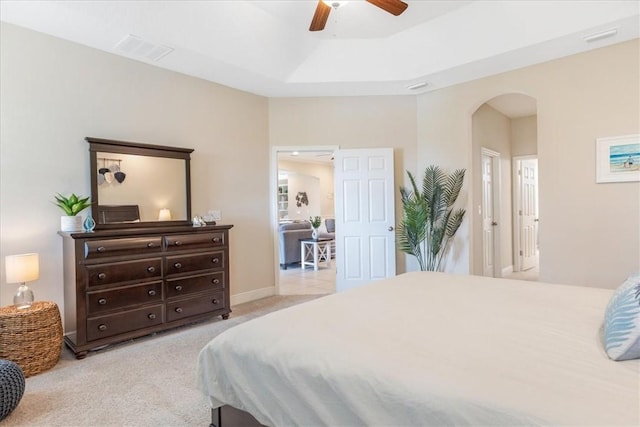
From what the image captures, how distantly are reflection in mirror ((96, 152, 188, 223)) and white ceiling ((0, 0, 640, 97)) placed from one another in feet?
3.46

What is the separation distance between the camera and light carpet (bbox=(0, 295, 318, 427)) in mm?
2092

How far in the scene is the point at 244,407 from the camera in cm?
157

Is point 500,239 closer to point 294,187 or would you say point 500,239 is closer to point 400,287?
point 400,287

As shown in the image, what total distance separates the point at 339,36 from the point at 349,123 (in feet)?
3.85


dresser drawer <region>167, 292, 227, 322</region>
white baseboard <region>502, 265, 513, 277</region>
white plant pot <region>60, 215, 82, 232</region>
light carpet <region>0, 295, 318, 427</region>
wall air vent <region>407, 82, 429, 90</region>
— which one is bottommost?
light carpet <region>0, 295, 318, 427</region>

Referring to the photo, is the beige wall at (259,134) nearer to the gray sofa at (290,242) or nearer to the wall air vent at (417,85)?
the wall air vent at (417,85)

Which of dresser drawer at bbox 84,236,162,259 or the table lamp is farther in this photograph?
dresser drawer at bbox 84,236,162,259

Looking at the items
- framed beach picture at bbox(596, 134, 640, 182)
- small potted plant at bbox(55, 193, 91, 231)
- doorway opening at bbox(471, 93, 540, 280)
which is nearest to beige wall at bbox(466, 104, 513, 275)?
doorway opening at bbox(471, 93, 540, 280)

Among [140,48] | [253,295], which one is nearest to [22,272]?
[140,48]

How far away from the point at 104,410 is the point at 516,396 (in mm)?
2264

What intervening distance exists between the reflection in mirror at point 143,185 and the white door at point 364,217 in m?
2.07

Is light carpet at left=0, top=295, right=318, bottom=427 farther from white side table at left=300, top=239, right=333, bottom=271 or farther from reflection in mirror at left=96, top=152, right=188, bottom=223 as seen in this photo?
white side table at left=300, top=239, right=333, bottom=271

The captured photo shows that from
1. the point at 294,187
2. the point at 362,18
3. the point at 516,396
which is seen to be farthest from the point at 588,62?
the point at 294,187

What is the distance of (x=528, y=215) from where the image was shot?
6.69 meters
